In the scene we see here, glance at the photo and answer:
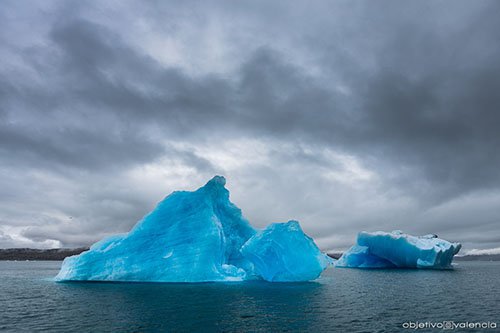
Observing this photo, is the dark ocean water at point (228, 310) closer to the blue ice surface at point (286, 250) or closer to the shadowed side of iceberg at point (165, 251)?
the shadowed side of iceberg at point (165, 251)

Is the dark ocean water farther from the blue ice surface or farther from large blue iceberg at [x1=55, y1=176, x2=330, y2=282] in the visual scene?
the blue ice surface

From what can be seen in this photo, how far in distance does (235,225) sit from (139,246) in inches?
443

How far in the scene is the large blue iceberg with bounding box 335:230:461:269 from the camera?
2082 inches

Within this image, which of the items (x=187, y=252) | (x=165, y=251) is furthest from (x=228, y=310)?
(x=165, y=251)

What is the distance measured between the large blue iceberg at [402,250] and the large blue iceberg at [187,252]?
26.4m

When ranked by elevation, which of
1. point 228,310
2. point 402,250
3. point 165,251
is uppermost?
point 402,250

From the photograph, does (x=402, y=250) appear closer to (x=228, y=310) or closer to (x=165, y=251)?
(x=165, y=251)

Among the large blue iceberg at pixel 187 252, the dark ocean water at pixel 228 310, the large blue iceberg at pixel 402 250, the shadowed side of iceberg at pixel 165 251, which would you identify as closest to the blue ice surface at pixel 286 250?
the large blue iceberg at pixel 187 252

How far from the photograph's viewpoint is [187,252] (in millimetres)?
27609

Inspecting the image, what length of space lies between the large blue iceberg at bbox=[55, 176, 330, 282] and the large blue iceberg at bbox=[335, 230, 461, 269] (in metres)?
26.4

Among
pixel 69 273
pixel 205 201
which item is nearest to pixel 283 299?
pixel 205 201

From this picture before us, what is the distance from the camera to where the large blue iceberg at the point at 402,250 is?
52.9m

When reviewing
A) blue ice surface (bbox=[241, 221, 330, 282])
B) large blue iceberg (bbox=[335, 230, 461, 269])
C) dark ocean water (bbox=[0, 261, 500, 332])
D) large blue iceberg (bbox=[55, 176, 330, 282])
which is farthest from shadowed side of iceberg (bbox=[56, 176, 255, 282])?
large blue iceberg (bbox=[335, 230, 461, 269])

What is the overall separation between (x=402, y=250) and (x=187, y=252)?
39535 mm
